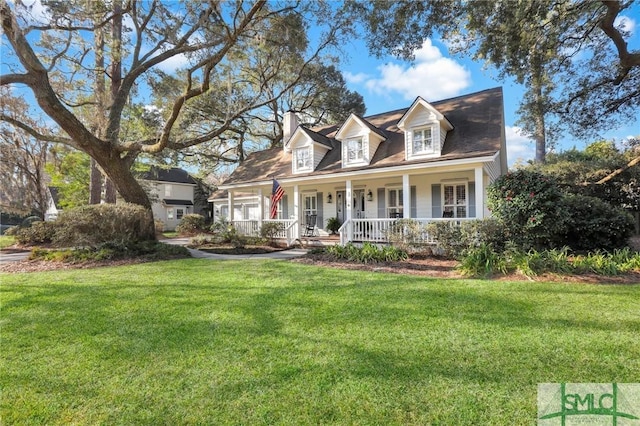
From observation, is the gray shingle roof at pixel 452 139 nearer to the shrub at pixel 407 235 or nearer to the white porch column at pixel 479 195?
the white porch column at pixel 479 195

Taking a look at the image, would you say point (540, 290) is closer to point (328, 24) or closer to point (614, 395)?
point (614, 395)

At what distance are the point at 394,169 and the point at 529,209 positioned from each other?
4933 mm

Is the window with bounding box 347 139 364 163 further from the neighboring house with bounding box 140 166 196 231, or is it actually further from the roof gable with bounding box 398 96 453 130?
the neighboring house with bounding box 140 166 196 231

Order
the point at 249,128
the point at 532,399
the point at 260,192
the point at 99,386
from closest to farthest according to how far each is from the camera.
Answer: the point at 532,399, the point at 99,386, the point at 260,192, the point at 249,128

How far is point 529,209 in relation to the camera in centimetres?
842

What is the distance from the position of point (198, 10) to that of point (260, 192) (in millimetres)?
8938

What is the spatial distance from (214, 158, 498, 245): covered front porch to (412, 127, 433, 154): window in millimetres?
1106

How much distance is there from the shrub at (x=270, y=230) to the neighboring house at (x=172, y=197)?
72.4 ft

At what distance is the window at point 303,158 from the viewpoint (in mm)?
15861

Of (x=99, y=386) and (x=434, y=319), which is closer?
(x=99, y=386)

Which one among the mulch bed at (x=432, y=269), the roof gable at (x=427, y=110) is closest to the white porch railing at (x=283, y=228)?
the mulch bed at (x=432, y=269)

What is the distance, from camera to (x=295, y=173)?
1592cm

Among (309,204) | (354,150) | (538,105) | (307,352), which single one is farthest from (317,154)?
(307,352)

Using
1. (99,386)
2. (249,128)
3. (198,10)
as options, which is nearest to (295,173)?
(198,10)
